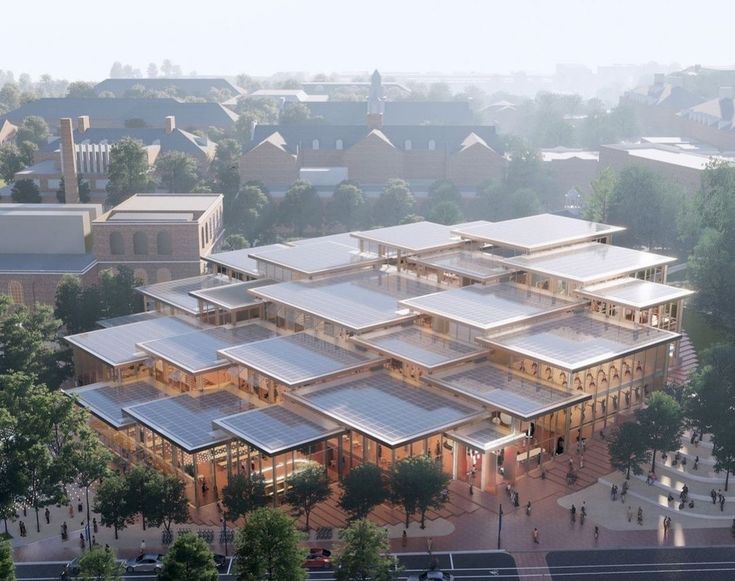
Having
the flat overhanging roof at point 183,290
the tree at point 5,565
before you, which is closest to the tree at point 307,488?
the tree at point 5,565

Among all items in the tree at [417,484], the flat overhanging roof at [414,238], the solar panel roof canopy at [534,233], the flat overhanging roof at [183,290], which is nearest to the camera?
the tree at [417,484]

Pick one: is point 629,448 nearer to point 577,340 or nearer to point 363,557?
point 577,340

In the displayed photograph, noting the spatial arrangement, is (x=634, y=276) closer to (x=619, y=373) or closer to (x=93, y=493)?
(x=619, y=373)

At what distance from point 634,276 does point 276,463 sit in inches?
1577

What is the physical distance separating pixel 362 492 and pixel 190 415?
1571 cm

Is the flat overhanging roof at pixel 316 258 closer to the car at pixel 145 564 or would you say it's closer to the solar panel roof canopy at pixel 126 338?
the solar panel roof canopy at pixel 126 338

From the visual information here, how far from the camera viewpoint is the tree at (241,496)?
54406 mm

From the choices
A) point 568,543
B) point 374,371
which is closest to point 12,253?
point 374,371

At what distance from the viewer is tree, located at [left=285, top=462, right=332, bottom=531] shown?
2147 inches

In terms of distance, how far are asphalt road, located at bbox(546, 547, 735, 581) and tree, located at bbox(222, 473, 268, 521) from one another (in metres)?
18.0

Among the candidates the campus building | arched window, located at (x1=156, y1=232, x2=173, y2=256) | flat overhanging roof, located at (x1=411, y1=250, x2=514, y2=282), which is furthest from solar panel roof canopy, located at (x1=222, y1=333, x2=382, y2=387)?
arched window, located at (x1=156, y1=232, x2=173, y2=256)

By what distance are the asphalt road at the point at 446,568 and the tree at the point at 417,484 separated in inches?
121

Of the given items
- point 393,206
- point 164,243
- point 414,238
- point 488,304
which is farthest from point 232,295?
point 393,206

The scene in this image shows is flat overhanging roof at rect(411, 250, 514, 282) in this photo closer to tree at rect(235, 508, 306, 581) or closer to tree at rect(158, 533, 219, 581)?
tree at rect(235, 508, 306, 581)
